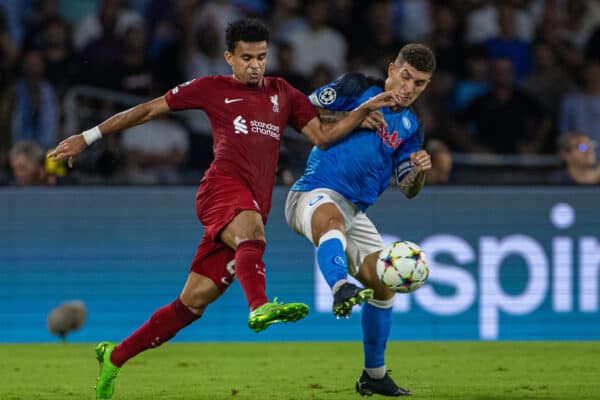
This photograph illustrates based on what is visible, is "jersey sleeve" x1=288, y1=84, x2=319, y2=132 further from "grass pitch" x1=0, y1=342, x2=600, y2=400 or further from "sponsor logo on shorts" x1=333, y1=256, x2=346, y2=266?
"grass pitch" x1=0, y1=342, x2=600, y2=400

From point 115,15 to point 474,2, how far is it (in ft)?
→ 13.5

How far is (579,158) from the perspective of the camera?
36.6 feet

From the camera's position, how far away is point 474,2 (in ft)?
44.1

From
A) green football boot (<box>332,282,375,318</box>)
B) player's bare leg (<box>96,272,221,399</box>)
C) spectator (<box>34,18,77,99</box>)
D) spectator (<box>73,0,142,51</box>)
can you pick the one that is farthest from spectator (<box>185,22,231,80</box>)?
green football boot (<box>332,282,375,318</box>)

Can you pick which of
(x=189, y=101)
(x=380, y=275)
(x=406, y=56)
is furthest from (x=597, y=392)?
(x=189, y=101)

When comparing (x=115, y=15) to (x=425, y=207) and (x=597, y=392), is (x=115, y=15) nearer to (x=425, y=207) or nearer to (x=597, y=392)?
(x=425, y=207)

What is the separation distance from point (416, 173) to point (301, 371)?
2.07 m

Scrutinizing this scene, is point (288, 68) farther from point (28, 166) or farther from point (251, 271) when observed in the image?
point (251, 271)

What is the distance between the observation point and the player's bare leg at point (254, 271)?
233 inches

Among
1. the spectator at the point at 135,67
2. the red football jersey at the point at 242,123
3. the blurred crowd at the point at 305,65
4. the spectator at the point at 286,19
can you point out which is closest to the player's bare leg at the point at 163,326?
the red football jersey at the point at 242,123

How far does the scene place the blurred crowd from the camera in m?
11.8

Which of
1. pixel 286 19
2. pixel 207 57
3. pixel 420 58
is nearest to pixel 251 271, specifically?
pixel 420 58

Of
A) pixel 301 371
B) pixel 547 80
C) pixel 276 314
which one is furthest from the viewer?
pixel 547 80

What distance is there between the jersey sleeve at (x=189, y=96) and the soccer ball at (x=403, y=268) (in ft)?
4.59
